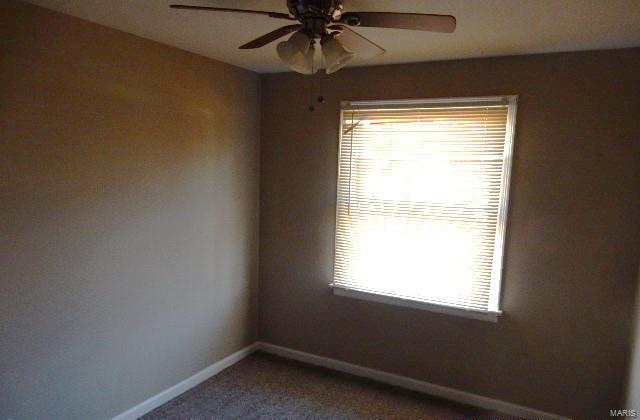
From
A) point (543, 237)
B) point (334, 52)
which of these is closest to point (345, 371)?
point (543, 237)

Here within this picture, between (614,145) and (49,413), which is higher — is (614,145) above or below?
above

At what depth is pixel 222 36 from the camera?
240 centimetres

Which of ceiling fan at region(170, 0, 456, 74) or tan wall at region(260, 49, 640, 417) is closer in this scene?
ceiling fan at region(170, 0, 456, 74)

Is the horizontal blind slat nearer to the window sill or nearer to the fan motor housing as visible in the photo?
the window sill

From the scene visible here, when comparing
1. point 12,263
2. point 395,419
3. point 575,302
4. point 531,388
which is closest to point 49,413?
point 12,263

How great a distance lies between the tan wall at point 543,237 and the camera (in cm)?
243

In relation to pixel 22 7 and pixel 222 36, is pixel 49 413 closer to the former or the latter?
pixel 22 7

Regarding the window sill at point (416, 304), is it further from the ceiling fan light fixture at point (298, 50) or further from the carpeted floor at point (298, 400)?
the ceiling fan light fixture at point (298, 50)

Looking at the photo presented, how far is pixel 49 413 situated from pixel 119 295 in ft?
2.30

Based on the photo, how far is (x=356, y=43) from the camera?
1.77 m

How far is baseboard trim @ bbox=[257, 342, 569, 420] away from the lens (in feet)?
9.04

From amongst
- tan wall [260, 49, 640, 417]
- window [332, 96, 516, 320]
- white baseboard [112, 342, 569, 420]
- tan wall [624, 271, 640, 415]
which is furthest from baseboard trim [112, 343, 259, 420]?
tan wall [624, 271, 640, 415]

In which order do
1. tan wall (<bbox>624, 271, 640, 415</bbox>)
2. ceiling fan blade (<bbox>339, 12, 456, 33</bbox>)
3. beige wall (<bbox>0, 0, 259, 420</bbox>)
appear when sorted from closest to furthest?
ceiling fan blade (<bbox>339, 12, 456, 33</bbox>), beige wall (<bbox>0, 0, 259, 420</bbox>), tan wall (<bbox>624, 271, 640, 415</bbox>)

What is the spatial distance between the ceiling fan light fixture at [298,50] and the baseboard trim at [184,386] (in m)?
2.43
